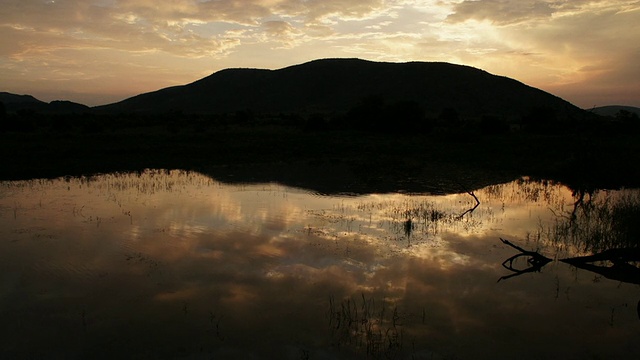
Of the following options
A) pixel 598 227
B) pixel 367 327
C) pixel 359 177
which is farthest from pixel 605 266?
pixel 359 177

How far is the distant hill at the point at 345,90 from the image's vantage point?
122 m

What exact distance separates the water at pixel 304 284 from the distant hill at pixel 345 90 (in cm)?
9378

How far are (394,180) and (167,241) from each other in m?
13.9

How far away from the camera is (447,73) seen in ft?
461

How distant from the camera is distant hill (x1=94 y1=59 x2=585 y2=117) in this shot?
122438 millimetres

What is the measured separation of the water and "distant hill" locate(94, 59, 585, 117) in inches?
3692

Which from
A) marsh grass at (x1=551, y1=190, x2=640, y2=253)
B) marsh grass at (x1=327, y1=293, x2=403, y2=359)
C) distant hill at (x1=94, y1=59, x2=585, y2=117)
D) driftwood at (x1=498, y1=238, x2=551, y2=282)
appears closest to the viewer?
marsh grass at (x1=327, y1=293, x2=403, y2=359)

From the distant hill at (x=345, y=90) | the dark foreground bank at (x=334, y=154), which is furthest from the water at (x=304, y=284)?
the distant hill at (x=345, y=90)

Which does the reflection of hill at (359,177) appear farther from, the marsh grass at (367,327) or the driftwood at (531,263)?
the marsh grass at (367,327)

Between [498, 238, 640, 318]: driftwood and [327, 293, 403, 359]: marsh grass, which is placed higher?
[498, 238, 640, 318]: driftwood

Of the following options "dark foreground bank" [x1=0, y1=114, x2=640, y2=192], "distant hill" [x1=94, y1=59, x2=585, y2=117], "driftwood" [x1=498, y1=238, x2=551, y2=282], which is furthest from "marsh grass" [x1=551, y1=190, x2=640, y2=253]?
"distant hill" [x1=94, y1=59, x2=585, y2=117]

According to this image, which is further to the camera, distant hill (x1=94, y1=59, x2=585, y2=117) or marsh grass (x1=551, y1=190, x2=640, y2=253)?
distant hill (x1=94, y1=59, x2=585, y2=117)

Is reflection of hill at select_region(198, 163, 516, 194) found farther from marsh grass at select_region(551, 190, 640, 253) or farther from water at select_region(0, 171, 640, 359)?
marsh grass at select_region(551, 190, 640, 253)

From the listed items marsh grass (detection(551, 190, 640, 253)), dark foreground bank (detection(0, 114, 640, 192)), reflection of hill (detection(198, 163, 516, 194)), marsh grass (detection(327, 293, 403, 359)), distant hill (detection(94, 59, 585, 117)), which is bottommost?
marsh grass (detection(327, 293, 403, 359))
